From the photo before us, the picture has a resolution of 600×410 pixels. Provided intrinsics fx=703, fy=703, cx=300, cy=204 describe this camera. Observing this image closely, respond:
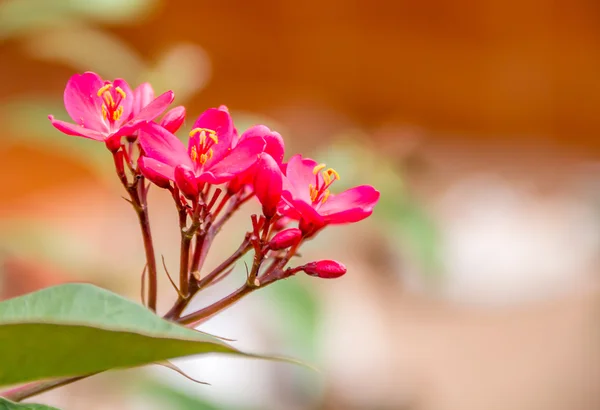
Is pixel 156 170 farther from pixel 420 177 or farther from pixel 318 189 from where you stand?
pixel 420 177

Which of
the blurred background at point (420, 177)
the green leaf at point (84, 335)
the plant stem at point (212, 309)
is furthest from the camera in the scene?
the blurred background at point (420, 177)

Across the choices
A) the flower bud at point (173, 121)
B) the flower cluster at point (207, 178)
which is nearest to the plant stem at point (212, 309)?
the flower cluster at point (207, 178)

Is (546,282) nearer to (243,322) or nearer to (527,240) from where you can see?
(527,240)

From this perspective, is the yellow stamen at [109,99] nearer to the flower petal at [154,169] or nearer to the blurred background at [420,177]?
the flower petal at [154,169]

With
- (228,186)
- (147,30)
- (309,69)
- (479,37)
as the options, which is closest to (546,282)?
(479,37)

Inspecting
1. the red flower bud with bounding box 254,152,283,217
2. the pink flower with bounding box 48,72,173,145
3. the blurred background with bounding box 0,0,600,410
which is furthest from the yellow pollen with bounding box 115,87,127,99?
the blurred background with bounding box 0,0,600,410

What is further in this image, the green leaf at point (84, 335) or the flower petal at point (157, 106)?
the flower petal at point (157, 106)

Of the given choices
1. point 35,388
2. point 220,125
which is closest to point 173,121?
point 220,125
